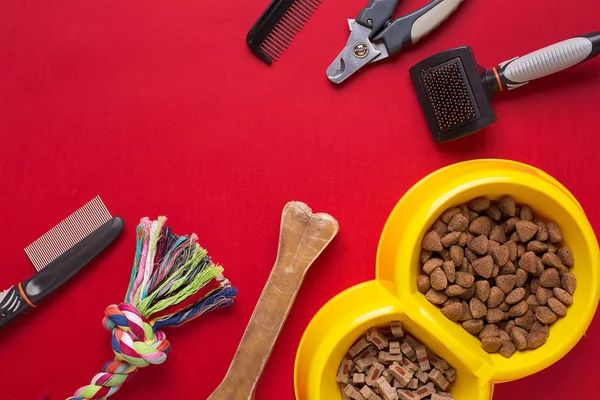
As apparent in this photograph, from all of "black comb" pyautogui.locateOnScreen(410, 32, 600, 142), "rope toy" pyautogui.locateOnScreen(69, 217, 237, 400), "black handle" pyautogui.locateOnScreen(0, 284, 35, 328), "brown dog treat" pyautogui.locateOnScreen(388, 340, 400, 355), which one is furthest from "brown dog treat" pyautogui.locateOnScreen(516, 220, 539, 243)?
"black handle" pyautogui.locateOnScreen(0, 284, 35, 328)

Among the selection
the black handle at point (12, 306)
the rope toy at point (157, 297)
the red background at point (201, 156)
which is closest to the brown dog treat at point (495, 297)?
the red background at point (201, 156)

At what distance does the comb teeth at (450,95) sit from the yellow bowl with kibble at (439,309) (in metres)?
0.09

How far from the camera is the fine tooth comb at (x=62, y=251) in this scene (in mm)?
1154

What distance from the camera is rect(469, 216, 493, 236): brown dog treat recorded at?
1.14 metres

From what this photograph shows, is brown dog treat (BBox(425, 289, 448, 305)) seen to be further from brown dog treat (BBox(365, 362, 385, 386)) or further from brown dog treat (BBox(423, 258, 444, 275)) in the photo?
brown dog treat (BBox(365, 362, 385, 386))

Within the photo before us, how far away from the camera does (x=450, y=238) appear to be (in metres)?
1.12

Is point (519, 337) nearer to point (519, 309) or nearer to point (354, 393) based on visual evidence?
point (519, 309)

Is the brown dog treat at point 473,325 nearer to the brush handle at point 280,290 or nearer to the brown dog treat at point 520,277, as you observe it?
the brown dog treat at point 520,277

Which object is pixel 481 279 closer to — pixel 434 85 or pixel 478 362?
pixel 478 362

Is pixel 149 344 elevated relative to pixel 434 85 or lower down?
lower down

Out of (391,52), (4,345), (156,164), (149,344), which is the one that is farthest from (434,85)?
(4,345)

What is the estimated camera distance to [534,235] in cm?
114

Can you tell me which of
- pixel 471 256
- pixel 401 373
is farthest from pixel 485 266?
pixel 401 373

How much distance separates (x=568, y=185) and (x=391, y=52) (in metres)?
0.45
